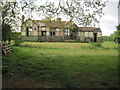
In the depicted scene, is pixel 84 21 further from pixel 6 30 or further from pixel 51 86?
pixel 6 30

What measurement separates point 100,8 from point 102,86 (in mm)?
3837

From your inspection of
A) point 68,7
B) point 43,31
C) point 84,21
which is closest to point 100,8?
point 84,21

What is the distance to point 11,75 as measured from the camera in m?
3.90

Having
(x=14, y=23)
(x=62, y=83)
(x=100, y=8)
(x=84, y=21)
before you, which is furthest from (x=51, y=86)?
(x=14, y=23)

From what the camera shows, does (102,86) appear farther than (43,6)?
No

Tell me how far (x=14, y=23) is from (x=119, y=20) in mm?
7167

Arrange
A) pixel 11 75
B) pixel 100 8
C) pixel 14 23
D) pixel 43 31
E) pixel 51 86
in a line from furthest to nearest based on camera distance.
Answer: pixel 43 31 < pixel 14 23 < pixel 100 8 < pixel 11 75 < pixel 51 86

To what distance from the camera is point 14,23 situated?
877 centimetres

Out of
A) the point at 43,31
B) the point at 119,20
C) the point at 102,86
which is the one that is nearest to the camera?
the point at 102,86

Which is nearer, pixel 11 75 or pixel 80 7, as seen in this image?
pixel 11 75

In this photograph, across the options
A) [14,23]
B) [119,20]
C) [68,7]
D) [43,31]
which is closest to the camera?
[119,20]

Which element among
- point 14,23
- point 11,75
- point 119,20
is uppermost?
point 14,23

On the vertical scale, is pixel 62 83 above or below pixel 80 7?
below

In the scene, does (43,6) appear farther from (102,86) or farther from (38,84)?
(102,86)
